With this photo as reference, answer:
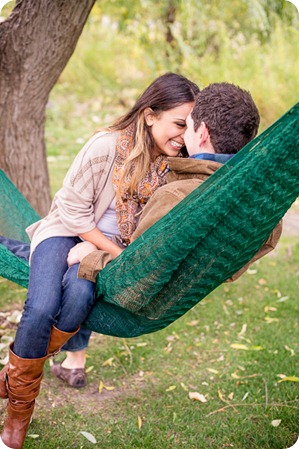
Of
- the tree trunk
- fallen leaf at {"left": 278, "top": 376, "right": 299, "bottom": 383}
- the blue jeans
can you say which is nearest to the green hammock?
the blue jeans

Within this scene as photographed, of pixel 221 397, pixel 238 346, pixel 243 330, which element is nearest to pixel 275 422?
pixel 221 397

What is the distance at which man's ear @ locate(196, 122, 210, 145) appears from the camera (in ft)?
6.28

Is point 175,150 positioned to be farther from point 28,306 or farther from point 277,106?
point 277,106

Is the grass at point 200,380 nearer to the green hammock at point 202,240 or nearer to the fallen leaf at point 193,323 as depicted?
the fallen leaf at point 193,323

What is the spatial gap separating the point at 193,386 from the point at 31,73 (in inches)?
66.0

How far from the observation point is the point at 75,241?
86.3 inches

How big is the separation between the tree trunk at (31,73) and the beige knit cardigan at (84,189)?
0.99m

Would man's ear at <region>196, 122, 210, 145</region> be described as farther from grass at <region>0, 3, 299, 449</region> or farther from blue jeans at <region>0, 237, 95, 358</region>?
grass at <region>0, 3, 299, 449</region>

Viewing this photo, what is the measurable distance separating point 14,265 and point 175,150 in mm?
693

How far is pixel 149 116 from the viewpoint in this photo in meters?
2.16

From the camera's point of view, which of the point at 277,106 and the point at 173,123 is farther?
the point at 277,106

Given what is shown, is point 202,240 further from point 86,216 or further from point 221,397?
point 221,397

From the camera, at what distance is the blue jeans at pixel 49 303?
1940 millimetres

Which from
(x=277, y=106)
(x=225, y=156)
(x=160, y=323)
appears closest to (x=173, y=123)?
(x=225, y=156)
